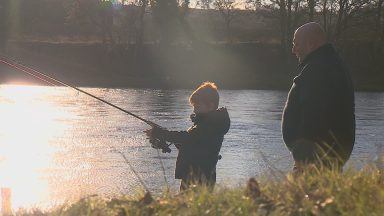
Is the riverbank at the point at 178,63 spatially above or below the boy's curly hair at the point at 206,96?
below

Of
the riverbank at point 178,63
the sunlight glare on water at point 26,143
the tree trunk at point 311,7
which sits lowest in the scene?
the riverbank at point 178,63

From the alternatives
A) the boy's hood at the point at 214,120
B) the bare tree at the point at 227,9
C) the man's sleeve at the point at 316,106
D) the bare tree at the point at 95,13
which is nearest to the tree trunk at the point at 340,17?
the bare tree at the point at 227,9

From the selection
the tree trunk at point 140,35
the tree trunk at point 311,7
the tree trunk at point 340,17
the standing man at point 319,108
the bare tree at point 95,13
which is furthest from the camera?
the bare tree at point 95,13

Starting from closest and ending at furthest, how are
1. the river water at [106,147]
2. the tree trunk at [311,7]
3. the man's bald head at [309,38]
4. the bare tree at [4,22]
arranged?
the man's bald head at [309,38]
the river water at [106,147]
the tree trunk at [311,7]
the bare tree at [4,22]

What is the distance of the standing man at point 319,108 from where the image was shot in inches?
211

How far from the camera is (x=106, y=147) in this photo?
13547 millimetres

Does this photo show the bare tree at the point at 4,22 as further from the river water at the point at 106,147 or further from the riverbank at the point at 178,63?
the river water at the point at 106,147

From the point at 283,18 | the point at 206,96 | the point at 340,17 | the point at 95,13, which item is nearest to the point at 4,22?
the point at 95,13

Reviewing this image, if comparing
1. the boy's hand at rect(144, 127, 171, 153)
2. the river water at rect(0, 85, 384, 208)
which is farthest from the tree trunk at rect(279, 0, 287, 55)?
the boy's hand at rect(144, 127, 171, 153)

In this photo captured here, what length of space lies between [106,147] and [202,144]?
7901 millimetres

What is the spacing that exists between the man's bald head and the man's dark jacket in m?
0.05

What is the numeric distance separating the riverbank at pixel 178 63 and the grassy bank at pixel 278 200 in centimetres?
3674

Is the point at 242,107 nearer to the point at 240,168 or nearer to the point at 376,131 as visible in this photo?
the point at 376,131

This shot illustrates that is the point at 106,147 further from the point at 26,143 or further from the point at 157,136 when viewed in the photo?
the point at 157,136
